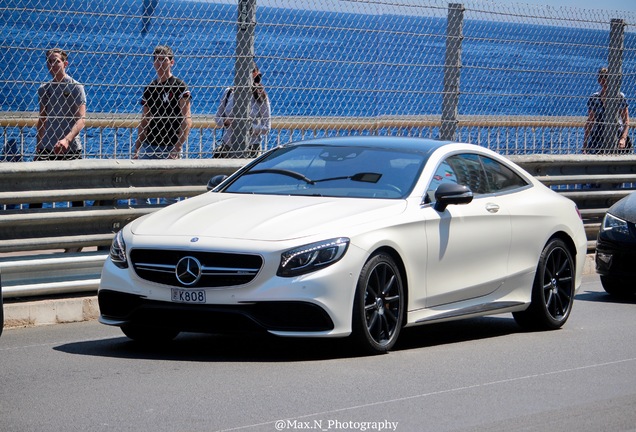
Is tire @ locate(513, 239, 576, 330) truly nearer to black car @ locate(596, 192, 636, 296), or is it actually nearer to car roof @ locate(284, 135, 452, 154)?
car roof @ locate(284, 135, 452, 154)

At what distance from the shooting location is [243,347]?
919 cm

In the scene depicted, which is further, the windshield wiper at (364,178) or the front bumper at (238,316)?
the windshield wiper at (364,178)

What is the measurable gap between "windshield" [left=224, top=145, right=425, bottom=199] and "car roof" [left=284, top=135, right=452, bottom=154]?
79 millimetres

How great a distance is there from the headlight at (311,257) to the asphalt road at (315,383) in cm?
61

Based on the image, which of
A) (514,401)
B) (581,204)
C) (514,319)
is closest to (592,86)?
(581,204)

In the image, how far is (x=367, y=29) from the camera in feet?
42.2

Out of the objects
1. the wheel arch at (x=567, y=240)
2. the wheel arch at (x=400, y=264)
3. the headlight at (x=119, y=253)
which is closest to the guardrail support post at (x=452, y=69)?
the wheel arch at (x=567, y=240)

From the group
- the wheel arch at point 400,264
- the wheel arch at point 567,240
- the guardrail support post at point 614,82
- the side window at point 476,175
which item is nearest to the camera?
the wheel arch at point 400,264

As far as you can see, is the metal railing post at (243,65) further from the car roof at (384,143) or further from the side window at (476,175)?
the side window at (476,175)

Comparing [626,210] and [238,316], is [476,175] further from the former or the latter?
[626,210]

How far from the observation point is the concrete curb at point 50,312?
407 inches

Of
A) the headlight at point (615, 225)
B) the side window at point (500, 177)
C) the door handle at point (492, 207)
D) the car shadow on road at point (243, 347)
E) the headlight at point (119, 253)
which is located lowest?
the car shadow on road at point (243, 347)

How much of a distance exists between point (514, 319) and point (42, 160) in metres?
4.20

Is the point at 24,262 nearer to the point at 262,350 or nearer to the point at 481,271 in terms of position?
the point at 262,350
